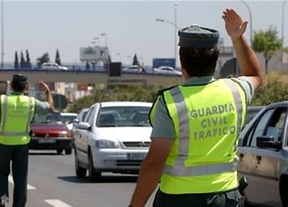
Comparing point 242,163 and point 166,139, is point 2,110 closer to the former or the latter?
point 242,163

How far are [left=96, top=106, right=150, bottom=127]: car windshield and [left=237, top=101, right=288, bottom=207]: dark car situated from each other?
7754 millimetres

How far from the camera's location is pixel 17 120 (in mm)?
12117

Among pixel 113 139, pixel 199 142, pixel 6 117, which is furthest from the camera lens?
pixel 113 139

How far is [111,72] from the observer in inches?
3772

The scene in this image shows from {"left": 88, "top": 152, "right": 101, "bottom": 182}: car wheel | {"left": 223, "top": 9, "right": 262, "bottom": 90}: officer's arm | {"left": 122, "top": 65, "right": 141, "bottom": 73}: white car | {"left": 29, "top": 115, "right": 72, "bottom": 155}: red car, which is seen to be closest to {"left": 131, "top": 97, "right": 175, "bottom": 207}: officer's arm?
{"left": 223, "top": 9, "right": 262, "bottom": 90}: officer's arm

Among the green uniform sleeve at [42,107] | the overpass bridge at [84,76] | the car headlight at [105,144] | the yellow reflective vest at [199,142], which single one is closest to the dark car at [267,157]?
the green uniform sleeve at [42,107]

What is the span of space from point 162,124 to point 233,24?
830mm

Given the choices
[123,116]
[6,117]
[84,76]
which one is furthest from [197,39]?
[84,76]

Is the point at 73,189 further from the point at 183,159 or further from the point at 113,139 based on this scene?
the point at 183,159

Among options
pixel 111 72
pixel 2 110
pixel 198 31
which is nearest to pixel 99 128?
pixel 2 110

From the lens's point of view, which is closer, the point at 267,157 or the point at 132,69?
the point at 267,157

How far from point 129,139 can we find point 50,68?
86992mm

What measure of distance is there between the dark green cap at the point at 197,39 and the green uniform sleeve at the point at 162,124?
1.13 ft

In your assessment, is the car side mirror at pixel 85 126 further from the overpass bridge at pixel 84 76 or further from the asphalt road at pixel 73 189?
the overpass bridge at pixel 84 76
